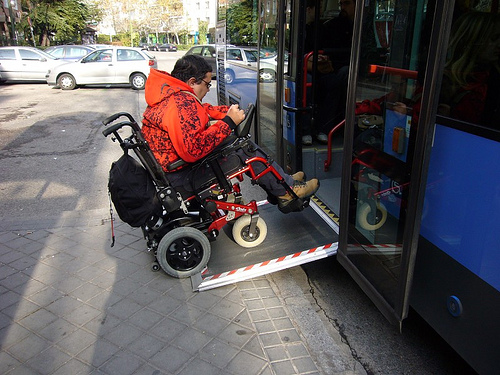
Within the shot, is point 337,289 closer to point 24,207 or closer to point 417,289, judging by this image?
point 417,289

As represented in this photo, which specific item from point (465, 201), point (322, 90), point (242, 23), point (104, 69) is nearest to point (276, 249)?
point (465, 201)

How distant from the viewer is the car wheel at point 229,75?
291 inches

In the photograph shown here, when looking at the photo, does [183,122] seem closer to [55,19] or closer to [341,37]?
[341,37]

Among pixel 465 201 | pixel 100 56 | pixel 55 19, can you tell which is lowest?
pixel 465 201

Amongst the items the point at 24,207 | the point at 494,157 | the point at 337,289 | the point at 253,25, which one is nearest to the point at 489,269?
the point at 494,157

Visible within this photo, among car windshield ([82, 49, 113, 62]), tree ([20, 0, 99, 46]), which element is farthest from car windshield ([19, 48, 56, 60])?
tree ([20, 0, 99, 46])

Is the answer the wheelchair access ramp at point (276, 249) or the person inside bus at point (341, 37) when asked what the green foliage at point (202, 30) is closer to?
the person inside bus at point (341, 37)

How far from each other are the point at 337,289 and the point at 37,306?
2.45 meters

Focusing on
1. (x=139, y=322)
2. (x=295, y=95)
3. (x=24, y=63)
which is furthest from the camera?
(x=24, y=63)

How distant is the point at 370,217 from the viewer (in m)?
2.90

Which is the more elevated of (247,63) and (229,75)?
(247,63)

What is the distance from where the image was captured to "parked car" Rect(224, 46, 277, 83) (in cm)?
484

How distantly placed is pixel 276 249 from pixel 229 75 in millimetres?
4674

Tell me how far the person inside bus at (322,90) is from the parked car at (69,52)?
17169 mm
